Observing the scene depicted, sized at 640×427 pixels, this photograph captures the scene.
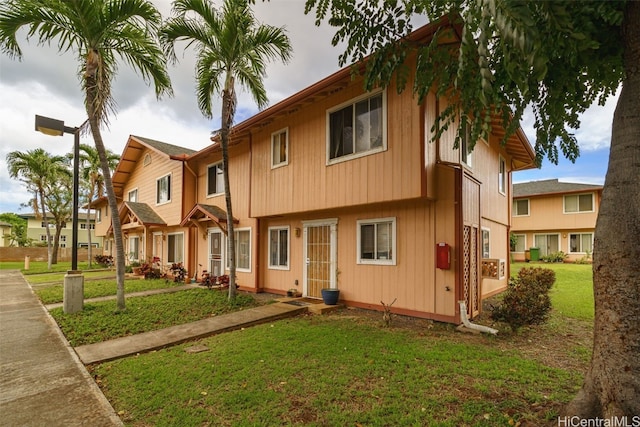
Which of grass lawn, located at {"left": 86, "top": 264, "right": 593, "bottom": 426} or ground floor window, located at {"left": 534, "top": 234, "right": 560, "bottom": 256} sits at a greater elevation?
ground floor window, located at {"left": 534, "top": 234, "right": 560, "bottom": 256}

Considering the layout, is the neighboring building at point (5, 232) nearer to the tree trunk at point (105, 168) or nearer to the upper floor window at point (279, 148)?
the tree trunk at point (105, 168)

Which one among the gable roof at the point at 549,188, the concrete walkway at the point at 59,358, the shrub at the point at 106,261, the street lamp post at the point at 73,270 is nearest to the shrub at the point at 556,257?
the gable roof at the point at 549,188

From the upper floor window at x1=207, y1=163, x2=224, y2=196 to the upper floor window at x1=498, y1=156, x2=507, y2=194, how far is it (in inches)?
418

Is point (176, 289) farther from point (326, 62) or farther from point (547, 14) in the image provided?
point (547, 14)

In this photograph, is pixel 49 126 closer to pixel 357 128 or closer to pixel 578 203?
pixel 357 128

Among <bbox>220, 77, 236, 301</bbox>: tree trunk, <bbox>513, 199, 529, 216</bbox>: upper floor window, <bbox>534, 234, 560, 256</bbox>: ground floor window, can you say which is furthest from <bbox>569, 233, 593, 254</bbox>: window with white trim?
<bbox>220, 77, 236, 301</bbox>: tree trunk

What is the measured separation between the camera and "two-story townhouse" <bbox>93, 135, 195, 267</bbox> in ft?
47.5

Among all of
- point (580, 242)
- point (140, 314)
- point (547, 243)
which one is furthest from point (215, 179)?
point (580, 242)

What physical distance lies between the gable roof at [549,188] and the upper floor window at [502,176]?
13.5m

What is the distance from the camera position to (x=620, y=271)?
2582 millimetres

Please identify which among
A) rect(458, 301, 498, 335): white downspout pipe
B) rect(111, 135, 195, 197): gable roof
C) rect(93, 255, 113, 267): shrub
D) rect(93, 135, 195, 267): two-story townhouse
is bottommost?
rect(93, 255, 113, 267): shrub

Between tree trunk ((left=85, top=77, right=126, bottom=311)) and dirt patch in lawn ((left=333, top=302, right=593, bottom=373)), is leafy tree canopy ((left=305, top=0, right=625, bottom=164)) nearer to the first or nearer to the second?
dirt patch in lawn ((left=333, top=302, right=593, bottom=373))

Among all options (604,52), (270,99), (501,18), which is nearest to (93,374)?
(501,18)

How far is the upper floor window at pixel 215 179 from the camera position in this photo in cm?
1307
